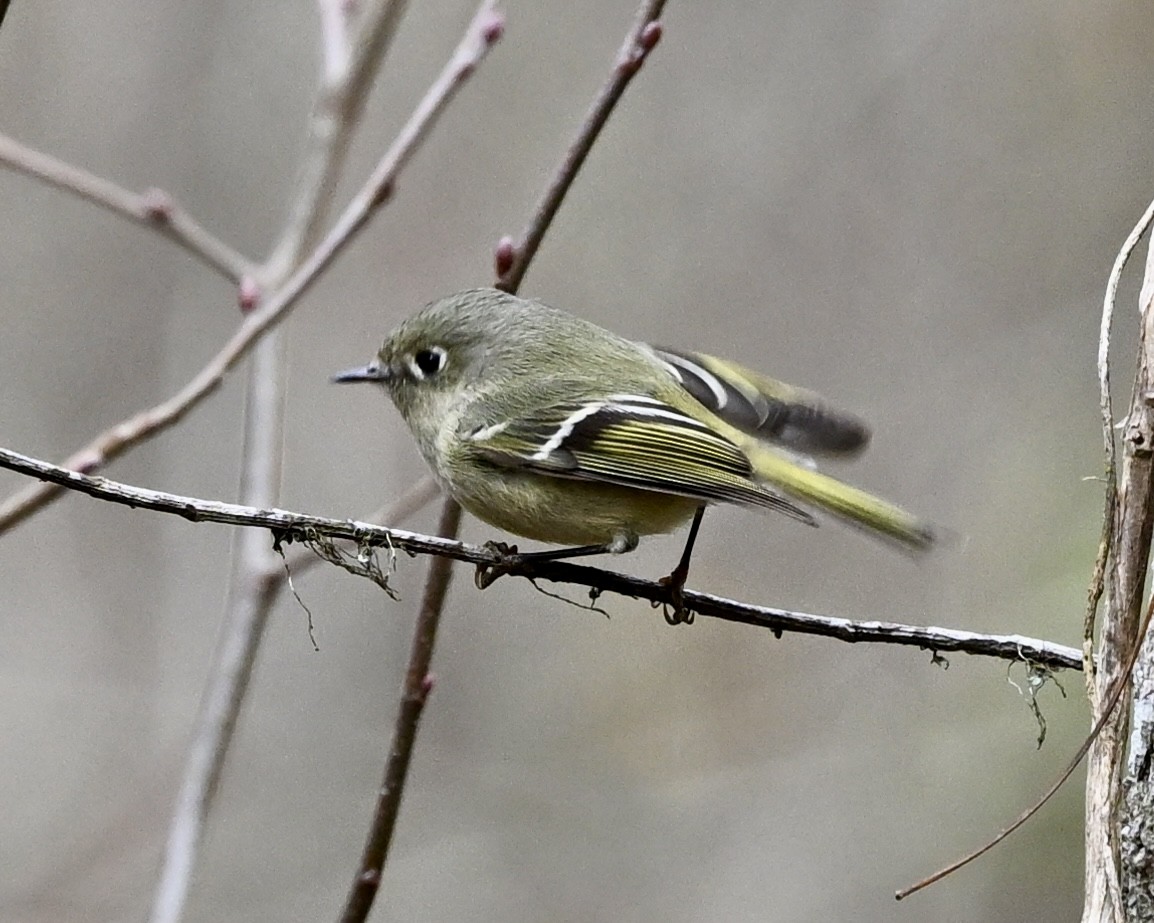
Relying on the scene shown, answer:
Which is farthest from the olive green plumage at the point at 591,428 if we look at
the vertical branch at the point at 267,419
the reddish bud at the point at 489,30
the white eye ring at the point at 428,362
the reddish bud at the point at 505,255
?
the reddish bud at the point at 489,30

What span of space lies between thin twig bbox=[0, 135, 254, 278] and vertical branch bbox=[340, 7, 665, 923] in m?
0.53

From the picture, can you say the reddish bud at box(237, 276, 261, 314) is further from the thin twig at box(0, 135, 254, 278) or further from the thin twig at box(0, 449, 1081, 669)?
the thin twig at box(0, 449, 1081, 669)

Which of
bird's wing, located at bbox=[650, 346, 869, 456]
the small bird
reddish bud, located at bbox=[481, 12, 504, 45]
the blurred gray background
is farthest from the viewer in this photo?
the blurred gray background

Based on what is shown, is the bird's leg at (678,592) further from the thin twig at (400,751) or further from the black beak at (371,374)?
the black beak at (371,374)

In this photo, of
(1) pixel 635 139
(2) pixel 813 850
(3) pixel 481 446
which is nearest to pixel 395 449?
(1) pixel 635 139

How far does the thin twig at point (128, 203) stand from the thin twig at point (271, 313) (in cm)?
11

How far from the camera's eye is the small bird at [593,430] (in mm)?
1949

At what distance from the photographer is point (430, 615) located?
1.62 m

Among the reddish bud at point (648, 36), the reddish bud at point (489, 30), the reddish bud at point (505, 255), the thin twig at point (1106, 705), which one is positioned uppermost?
the reddish bud at point (489, 30)

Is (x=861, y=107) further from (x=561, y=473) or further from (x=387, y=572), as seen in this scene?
(x=387, y=572)

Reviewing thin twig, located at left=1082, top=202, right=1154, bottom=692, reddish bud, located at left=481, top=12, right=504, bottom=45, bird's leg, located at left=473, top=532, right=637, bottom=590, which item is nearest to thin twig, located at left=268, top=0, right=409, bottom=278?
reddish bud, located at left=481, top=12, right=504, bottom=45

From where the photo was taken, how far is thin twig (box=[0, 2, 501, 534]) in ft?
5.20

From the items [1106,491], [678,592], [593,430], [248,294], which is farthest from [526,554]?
[1106,491]

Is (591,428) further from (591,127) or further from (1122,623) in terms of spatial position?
(1122,623)
